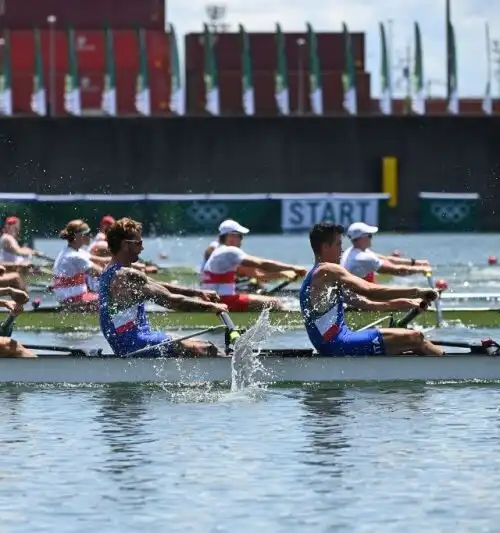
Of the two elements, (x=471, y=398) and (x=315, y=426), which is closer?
(x=315, y=426)

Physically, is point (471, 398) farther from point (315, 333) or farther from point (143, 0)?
point (143, 0)

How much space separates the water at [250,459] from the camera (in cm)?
1181

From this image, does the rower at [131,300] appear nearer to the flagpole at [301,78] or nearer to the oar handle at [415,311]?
the oar handle at [415,311]

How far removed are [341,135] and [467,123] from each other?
572 cm

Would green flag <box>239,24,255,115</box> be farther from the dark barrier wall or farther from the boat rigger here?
the boat rigger

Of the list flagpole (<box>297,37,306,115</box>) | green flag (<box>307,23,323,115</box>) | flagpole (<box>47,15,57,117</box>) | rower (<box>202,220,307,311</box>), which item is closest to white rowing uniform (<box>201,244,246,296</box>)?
rower (<box>202,220,307,311</box>)

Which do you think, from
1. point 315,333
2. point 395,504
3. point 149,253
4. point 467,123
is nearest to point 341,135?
point 467,123

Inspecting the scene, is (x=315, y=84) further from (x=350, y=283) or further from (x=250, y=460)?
(x=250, y=460)

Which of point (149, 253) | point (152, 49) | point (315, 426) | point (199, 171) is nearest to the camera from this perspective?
point (315, 426)

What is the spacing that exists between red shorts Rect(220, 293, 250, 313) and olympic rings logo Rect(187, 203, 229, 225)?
49.1 meters

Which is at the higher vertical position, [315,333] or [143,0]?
[143,0]

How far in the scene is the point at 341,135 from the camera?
8325 cm

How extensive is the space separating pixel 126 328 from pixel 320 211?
199ft

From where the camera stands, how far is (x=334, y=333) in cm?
1744
